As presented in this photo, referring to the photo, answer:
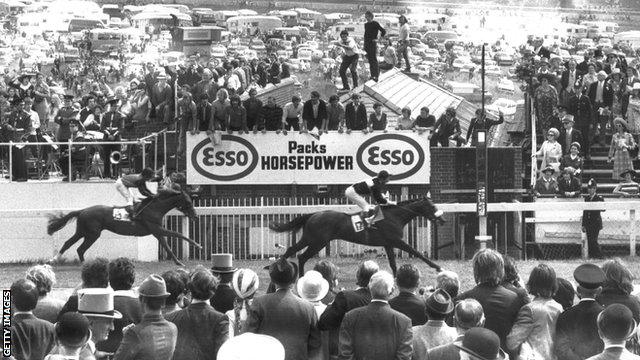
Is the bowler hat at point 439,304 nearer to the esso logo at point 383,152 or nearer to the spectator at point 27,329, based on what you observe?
the spectator at point 27,329

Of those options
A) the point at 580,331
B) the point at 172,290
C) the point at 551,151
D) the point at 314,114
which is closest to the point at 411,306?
the point at 580,331

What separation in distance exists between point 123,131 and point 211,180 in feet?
7.08

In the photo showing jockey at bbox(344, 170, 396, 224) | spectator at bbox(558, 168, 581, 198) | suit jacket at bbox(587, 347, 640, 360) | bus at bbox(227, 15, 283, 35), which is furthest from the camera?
bus at bbox(227, 15, 283, 35)

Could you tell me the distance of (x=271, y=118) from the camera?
2605cm

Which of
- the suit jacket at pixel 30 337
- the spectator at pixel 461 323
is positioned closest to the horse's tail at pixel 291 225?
the suit jacket at pixel 30 337

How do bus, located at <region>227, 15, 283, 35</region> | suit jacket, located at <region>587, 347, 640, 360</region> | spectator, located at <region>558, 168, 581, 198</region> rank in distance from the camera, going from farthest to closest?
bus, located at <region>227, 15, 283, 35</region> → spectator, located at <region>558, 168, 581, 198</region> → suit jacket, located at <region>587, 347, 640, 360</region>

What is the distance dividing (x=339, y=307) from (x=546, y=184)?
15188mm

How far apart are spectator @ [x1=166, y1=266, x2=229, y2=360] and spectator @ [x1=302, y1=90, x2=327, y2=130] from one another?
51.2 ft

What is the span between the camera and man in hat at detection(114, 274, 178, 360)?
9547mm

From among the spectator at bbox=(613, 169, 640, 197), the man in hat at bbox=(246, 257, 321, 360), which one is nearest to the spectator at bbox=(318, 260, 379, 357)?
the man in hat at bbox=(246, 257, 321, 360)

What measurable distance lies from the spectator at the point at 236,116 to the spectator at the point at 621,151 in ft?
25.5

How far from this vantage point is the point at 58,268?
23.2 m

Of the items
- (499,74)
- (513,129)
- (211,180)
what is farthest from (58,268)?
(499,74)

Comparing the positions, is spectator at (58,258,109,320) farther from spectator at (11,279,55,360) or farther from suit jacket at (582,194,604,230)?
suit jacket at (582,194,604,230)
